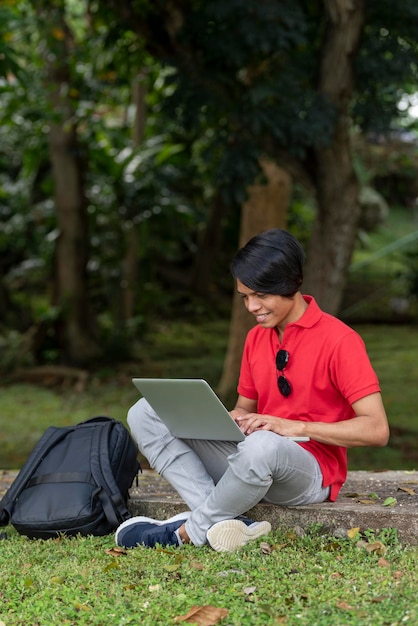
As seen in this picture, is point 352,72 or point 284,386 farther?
point 352,72

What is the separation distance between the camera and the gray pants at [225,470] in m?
3.62

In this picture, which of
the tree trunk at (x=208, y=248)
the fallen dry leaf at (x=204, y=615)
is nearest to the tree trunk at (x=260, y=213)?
the tree trunk at (x=208, y=248)

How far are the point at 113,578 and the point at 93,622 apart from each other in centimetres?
40

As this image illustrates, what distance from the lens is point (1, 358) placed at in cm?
1185

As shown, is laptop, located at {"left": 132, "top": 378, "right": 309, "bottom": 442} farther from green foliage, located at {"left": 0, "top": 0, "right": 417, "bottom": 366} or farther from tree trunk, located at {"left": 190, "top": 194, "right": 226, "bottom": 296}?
tree trunk, located at {"left": 190, "top": 194, "right": 226, "bottom": 296}


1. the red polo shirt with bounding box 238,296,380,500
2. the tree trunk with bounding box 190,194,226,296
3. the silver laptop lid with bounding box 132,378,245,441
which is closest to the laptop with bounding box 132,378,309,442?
the silver laptop lid with bounding box 132,378,245,441

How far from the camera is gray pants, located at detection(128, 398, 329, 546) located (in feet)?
11.9

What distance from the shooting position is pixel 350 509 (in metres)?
3.88

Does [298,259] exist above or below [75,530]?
above

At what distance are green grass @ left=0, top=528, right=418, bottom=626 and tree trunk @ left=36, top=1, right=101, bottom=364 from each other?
26.0ft

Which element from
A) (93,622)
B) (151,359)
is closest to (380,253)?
(151,359)

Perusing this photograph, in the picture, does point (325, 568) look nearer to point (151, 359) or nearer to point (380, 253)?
point (151, 359)

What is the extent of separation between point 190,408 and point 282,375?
1.37 feet

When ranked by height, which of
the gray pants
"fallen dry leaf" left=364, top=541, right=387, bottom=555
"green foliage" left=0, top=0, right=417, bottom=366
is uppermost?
"green foliage" left=0, top=0, right=417, bottom=366
